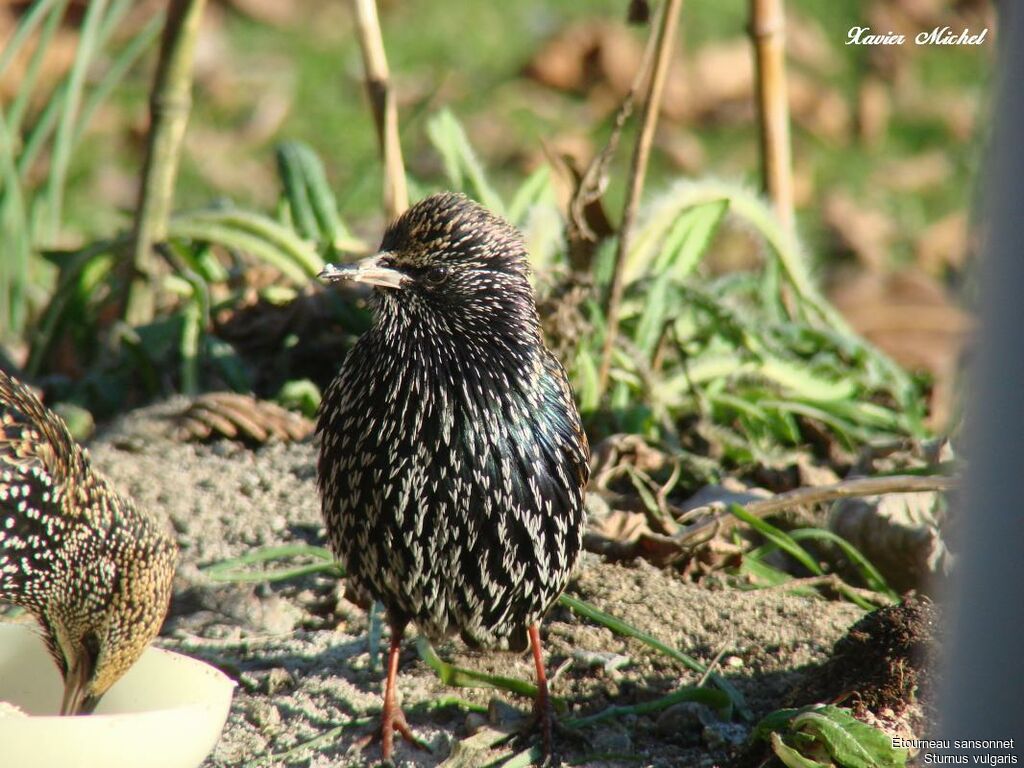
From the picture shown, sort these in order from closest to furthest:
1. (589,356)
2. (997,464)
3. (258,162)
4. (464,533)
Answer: (997,464) → (464,533) → (589,356) → (258,162)

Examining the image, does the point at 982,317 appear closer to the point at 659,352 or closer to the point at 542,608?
the point at 542,608

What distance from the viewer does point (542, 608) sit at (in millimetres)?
2795

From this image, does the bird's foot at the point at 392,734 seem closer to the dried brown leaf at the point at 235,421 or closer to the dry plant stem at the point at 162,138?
the dried brown leaf at the point at 235,421

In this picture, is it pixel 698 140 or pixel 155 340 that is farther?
pixel 698 140

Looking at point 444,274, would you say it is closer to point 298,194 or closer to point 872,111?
point 298,194

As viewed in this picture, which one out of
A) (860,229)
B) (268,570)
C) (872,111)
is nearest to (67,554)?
(268,570)

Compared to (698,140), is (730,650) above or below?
below

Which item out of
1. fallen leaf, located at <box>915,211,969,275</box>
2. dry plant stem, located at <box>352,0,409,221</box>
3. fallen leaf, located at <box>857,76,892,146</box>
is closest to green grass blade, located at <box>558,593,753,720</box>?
dry plant stem, located at <box>352,0,409,221</box>

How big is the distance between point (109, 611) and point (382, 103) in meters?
1.55

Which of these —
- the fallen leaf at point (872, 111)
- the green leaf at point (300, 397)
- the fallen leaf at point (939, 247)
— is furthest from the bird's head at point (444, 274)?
the fallen leaf at point (872, 111)

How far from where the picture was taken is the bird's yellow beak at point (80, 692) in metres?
2.74

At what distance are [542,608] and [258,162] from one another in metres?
4.15

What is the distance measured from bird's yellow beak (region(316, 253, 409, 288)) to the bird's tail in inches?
29.1

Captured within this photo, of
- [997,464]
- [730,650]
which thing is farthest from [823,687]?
[997,464]
